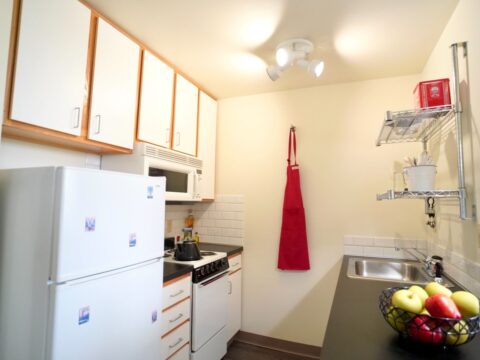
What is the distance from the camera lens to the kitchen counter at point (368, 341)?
85 cm

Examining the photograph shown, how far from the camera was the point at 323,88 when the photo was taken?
2.75m

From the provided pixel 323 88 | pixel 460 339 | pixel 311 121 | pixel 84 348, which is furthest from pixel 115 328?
pixel 323 88

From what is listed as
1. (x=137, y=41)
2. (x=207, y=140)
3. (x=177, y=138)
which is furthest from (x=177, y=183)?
(x=137, y=41)

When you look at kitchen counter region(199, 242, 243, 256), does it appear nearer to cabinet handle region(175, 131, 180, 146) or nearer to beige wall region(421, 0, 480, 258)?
cabinet handle region(175, 131, 180, 146)

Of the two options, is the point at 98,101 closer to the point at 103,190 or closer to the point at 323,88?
the point at 103,190

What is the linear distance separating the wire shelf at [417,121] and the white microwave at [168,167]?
1.53 metres

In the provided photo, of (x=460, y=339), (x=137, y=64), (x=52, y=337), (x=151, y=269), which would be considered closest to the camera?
(x=460, y=339)

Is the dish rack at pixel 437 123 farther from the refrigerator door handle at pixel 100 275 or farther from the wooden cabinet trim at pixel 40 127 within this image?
the wooden cabinet trim at pixel 40 127

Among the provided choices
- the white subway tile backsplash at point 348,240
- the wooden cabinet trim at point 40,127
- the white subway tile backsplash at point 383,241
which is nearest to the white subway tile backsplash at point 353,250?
the white subway tile backsplash at point 348,240

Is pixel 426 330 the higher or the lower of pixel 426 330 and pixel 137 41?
the lower

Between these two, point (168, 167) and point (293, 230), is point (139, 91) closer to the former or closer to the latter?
point (168, 167)

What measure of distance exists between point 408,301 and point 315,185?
1.85 meters

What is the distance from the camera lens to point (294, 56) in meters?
2.05

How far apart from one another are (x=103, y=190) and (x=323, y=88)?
2210 millimetres
